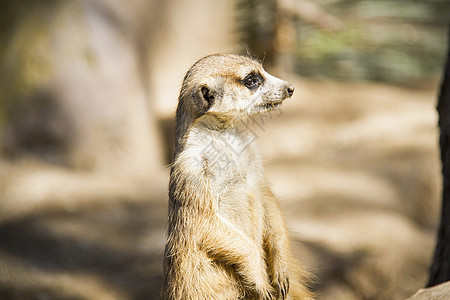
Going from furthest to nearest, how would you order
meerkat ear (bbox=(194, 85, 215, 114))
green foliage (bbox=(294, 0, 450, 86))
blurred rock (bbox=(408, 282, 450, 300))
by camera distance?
green foliage (bbox=(294, 0, 450, 86)) → meerkat ear (bbox=(194, 85, 215, 114)) → blurred rock (bbox=(408, 282, 450, 300))

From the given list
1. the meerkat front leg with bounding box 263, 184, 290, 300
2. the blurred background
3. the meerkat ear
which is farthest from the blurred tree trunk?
the meerkat ear

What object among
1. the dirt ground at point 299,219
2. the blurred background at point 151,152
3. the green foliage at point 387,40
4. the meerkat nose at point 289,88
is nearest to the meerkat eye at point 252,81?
the meerkat nose at point 289,88

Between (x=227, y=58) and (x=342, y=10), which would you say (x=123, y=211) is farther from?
(x=342, y=10)

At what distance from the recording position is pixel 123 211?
449 cm

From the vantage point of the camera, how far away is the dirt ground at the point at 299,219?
3.65m

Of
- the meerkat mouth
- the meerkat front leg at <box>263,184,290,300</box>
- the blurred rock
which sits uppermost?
the meerkat mouth

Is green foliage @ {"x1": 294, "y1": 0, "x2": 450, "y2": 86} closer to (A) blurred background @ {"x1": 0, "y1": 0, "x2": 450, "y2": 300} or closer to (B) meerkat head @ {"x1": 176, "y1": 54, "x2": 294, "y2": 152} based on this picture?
(A) blurred background @ {"x1": 0, "y1": 0, "x2": 450, "y2": 300}

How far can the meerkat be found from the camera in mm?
2221

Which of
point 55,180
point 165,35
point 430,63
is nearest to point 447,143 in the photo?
point 55,180

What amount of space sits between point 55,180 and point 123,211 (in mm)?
800

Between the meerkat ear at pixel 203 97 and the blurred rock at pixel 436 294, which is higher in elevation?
the meerkat ear at pixel 203 97

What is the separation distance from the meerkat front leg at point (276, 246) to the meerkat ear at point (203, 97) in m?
0.53

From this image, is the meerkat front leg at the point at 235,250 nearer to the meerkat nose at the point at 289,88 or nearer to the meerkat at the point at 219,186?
the meerkat at the point at 219,186

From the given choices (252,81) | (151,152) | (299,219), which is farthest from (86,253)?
(252,81)
